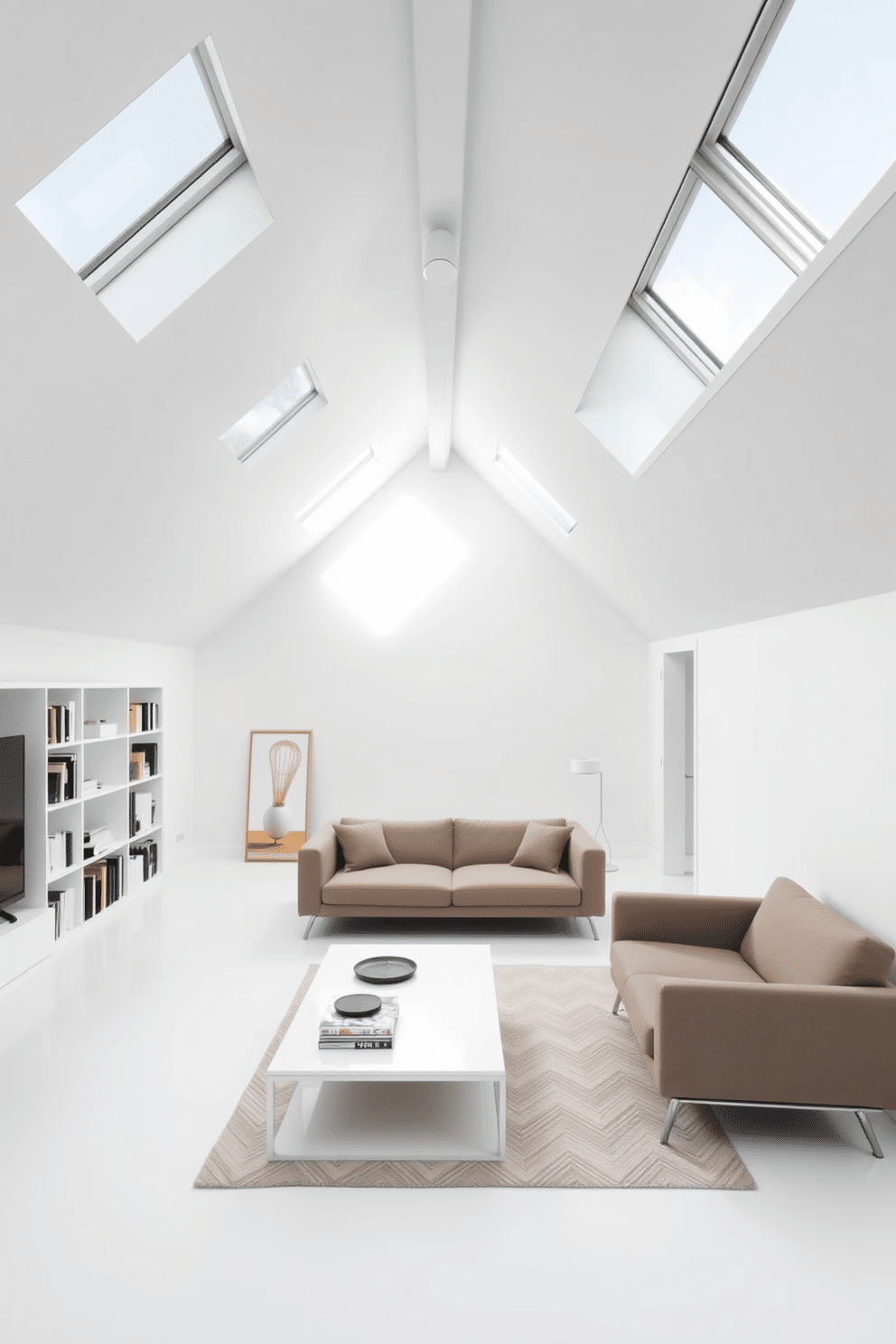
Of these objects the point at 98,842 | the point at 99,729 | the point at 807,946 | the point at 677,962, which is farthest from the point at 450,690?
the point at 807,946

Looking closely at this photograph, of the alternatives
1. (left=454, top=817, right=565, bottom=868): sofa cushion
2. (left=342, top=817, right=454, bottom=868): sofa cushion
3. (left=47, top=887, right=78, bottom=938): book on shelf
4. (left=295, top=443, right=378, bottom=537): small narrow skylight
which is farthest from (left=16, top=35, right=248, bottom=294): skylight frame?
A: (left=454, top=817, right=565, bottom=868): sofa cushion

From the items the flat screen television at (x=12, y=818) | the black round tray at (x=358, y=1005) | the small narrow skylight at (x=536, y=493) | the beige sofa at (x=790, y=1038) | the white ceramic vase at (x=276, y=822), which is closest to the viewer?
the beige sofa at (x=790, y=1038)

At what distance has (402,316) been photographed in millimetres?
5090

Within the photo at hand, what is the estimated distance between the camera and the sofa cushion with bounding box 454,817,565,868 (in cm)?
650

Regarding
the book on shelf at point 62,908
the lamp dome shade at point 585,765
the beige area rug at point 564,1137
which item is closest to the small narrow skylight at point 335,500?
the lamp dome shade at point 585,765

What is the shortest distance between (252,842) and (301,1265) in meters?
5.75

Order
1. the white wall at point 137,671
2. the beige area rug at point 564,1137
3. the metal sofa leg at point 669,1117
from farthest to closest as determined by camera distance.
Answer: the white wall at point 137,671
the metal sofa leg at point 669,1117
the beige area rug at point 564,1137

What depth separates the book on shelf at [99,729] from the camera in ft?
19.8

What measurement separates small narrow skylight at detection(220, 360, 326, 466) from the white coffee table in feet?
10.8

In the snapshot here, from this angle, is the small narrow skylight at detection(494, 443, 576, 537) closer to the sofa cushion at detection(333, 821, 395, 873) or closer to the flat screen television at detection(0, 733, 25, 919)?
the sofa cushion at detection(333, 821, 395, 873)

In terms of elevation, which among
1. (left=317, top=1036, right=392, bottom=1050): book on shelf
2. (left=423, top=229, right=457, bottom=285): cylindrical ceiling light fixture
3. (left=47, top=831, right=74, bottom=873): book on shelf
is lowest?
(left=317, top=1036, right=392, bottom=1050): book on shelf

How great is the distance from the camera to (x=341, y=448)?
650 centimetres

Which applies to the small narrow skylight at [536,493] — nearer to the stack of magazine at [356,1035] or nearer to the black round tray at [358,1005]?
the black round tray at [358,1005]

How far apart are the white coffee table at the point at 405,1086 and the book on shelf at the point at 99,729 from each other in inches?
118
